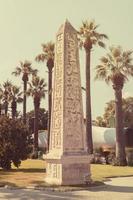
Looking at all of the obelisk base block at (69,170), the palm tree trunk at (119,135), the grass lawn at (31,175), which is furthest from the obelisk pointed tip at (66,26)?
the palm tree trunk at (119,135)

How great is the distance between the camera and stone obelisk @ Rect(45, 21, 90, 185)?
22234 mm

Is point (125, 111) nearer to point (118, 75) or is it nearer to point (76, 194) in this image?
point (118, 75)

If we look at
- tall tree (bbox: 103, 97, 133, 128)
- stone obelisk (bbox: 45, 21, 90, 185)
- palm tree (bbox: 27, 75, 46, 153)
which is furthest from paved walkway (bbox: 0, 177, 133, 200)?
tall tree (bbox: 103, 97, 133, 128)

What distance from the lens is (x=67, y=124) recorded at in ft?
73.6

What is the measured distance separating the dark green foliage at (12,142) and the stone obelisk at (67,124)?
42.8 feet

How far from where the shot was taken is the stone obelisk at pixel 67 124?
2223 centimetres

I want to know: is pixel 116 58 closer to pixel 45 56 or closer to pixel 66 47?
pixel 45 56

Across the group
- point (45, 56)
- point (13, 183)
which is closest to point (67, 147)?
point (13, 183)

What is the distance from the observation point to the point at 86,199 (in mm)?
17422

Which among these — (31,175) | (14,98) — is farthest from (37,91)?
(31,175)

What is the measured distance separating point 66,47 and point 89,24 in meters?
28.5

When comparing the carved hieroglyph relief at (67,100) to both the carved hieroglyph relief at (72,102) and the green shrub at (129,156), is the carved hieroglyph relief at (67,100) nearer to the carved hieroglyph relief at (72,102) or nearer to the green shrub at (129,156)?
the carved hieroglyph relief at (72,102)

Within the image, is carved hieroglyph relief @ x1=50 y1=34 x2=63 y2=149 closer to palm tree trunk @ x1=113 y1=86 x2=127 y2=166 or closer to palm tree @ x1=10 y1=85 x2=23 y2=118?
palm tree trunk @ x1=113 y1=86 x2=127 y2=166

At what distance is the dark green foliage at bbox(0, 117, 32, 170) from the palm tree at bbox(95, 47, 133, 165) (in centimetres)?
1193
